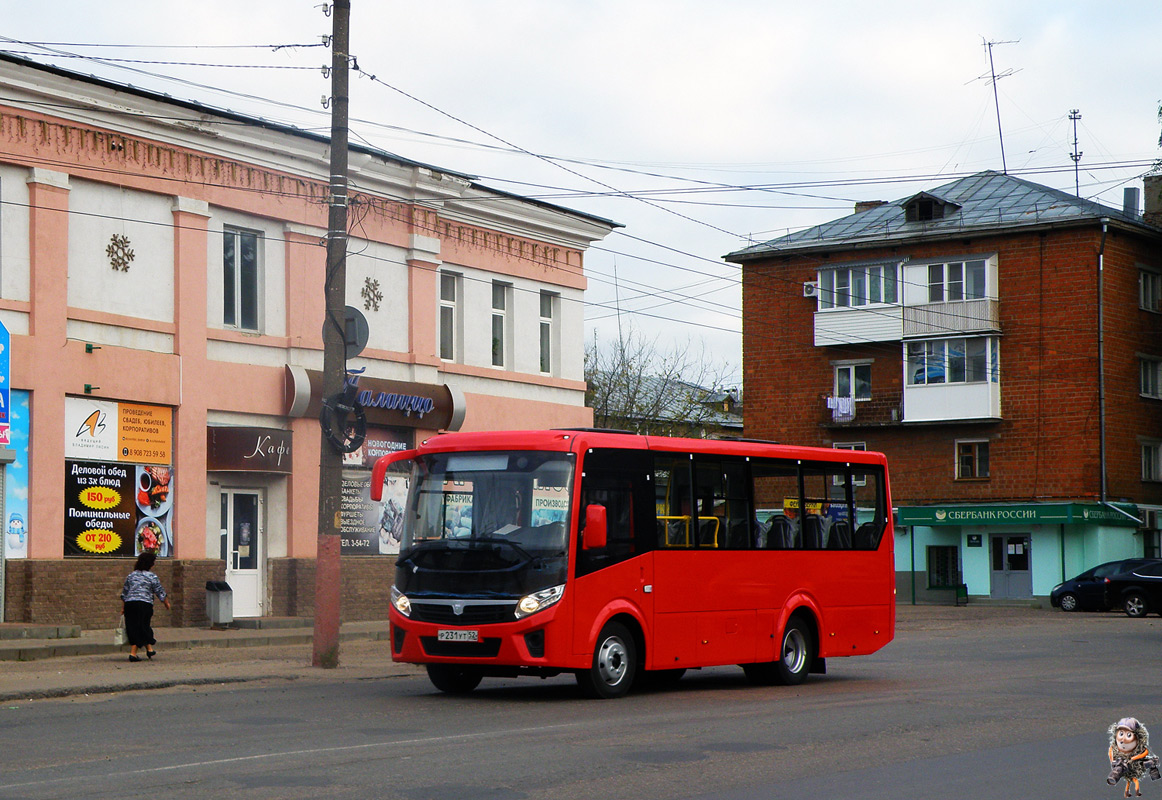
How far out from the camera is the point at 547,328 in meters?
34.6

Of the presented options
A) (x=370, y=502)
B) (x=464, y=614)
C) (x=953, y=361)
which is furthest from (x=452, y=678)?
(x=953, y=361)

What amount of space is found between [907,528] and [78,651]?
37.8m

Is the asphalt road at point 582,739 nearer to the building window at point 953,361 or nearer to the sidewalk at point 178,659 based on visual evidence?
the sidewalk at point 178,659

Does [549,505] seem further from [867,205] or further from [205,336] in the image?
[867,205]

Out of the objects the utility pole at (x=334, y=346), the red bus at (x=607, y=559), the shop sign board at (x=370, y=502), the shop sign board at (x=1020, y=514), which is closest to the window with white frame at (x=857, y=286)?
the shop sign board at (x=1020, y=514)

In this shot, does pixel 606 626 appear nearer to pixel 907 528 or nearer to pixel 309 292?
pixel 309 292

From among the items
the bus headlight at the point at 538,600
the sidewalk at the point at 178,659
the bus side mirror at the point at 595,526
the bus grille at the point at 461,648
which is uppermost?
the bus side mirror at the point at 595,526

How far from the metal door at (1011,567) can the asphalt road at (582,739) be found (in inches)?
1305

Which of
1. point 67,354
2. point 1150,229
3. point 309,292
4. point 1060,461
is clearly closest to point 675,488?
point 67,354

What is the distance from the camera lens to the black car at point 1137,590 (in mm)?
40062

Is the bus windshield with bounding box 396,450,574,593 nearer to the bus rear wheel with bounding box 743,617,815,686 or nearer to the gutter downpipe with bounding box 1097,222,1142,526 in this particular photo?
the bus rear wheel with bounding box 743,617,815,686

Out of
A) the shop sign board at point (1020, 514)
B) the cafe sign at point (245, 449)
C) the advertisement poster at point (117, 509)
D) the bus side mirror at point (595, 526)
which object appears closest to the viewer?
the bus side mirror at point (595, 526)

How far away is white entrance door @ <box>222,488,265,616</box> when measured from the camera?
2697cm

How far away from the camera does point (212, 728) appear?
12422mm
